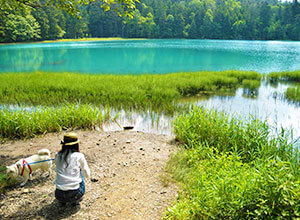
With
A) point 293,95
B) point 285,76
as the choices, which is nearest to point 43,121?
point 293,95

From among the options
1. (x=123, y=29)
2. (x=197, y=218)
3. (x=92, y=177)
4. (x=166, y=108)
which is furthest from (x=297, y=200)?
(x=123, y=29)

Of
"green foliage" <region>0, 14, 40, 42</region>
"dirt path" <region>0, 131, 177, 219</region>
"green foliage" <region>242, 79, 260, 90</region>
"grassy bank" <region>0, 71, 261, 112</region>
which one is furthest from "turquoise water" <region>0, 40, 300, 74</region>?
"green foliage" <region>0, 14, 40, 42</region>

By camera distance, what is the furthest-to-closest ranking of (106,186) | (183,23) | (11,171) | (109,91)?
1. (183,23)
2. (109,91)
3. (106,186)
4. (11,171)

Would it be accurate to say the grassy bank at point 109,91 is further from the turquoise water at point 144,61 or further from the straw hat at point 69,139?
the turquoise water at point 144,61

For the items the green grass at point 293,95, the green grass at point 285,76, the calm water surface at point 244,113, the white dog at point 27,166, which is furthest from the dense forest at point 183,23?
the white dog at point 27,166

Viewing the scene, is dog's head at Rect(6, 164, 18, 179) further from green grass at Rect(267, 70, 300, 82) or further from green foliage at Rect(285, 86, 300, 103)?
green grass at Rect(267, 70, 300, 82)

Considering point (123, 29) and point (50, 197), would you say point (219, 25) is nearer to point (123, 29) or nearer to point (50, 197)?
point (123, 29)

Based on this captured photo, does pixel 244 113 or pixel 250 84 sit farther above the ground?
pixel 250 84

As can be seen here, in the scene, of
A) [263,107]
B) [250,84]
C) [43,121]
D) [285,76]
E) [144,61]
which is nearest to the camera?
[43,121]

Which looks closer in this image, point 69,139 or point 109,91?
point 69,139

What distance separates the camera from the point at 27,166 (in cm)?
374

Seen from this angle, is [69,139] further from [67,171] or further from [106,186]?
[106,186]

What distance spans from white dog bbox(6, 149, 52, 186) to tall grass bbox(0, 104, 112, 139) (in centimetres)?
257

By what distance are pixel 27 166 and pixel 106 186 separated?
1.38 m
